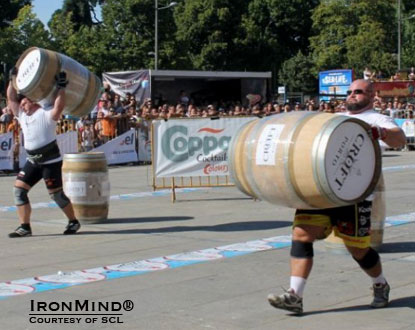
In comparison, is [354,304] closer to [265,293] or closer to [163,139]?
[265,293]

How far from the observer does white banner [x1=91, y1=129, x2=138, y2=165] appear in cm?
2166

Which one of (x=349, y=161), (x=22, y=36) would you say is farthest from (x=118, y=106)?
(x=22, y=36)

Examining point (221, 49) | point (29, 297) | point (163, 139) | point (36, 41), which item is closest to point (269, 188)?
point (29, 297)

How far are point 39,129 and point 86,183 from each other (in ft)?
3.82

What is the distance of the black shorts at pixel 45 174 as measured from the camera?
972 cm

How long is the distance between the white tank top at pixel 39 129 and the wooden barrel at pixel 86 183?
0.89 metres

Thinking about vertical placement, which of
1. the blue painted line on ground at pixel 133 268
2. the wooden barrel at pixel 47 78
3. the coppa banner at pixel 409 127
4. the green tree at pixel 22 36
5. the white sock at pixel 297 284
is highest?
the green tree at pixel 22 36

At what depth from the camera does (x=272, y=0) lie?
68812mm

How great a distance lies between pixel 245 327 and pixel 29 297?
2.05m

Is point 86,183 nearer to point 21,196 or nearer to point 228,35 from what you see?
point 21,196

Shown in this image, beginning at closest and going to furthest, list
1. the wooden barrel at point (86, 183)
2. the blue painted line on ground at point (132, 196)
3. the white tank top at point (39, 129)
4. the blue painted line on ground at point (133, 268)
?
the blue painted line on ground at point (133, 268)
the white tank top at point (39, 129)
the wooden barrel at point (86, 183)
the blue painted line on ground at point (132, 196)

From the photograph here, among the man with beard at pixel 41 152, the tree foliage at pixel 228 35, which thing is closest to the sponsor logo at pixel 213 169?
the man with beard at pixel 41 152

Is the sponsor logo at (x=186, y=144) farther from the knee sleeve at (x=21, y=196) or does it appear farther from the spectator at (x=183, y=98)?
the spectator at (x=183, y=98)

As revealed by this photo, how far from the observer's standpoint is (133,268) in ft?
25.8
